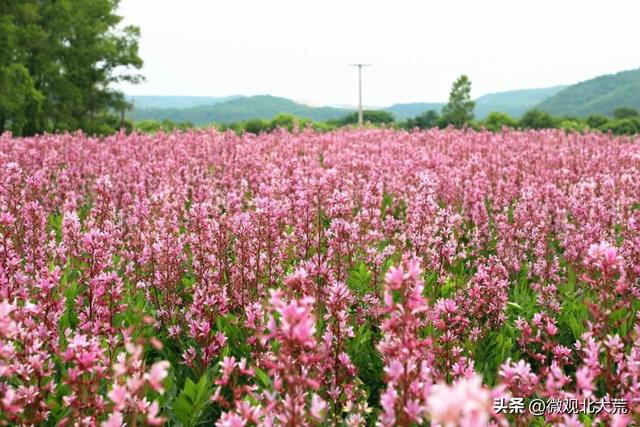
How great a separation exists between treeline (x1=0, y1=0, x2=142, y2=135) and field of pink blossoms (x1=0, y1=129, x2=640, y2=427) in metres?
32.1

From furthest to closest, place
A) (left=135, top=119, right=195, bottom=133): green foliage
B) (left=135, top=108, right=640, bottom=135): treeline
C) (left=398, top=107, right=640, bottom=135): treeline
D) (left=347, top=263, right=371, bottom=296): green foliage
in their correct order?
(left=398, top=107, right=640, bottom=135): treeline < (left=135, top=108, right=640, bottom=135): treeline < (left=135, top=119, right=195, bottom=133): green foliage < (left=347, top=263, right=371, bottom=296): green foliage

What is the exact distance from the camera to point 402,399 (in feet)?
7.77

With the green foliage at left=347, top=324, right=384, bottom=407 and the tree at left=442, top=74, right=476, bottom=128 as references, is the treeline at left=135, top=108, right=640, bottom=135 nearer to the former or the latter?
the tree at left=442, top=74, right=476, bottom=128

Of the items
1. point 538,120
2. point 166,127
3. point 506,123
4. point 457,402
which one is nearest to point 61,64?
point 166,127

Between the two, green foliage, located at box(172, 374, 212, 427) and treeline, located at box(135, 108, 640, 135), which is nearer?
green foliage, located at box(172, 374, 212, 427)

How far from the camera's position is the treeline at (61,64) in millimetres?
37031

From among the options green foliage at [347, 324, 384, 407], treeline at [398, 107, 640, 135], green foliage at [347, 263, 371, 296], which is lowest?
green foliage at [347, 324, 384, 407]

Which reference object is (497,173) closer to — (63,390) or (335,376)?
(335,376)

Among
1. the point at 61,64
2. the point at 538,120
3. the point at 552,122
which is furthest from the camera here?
the point at 552,122

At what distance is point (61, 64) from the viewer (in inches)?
1889

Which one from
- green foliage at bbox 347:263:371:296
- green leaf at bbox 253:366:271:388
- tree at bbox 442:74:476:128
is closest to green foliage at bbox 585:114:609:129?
tree at bbox 442:74:476:128

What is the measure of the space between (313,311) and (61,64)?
50299mm

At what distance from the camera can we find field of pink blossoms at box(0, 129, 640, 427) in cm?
255

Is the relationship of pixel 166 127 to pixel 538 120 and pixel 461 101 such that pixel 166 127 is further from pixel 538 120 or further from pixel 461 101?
pixel 461 101
